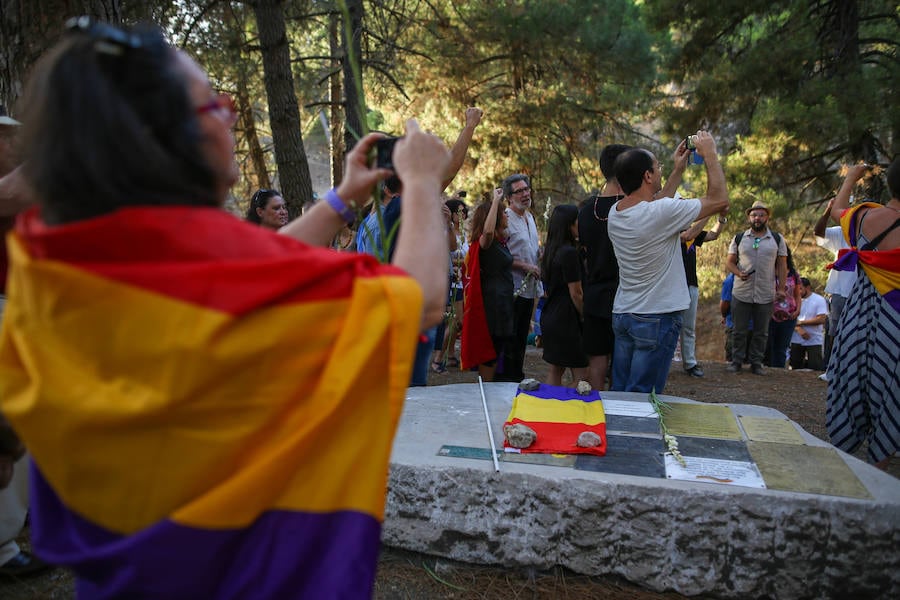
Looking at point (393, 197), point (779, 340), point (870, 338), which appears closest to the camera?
A: point (870, 338)

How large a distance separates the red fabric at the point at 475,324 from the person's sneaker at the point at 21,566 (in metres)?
3.20

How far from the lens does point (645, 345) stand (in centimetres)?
386

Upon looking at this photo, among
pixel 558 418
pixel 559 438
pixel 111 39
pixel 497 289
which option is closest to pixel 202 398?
pixel 111 39

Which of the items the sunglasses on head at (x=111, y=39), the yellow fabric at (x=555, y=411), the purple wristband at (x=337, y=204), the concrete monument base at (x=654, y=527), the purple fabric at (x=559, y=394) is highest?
the sunglasses on head at (x=111, y=39)

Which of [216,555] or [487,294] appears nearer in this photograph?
[216,555]

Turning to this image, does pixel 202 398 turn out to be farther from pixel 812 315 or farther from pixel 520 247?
pixel 812 315

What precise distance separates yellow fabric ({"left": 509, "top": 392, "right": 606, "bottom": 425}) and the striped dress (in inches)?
59.3

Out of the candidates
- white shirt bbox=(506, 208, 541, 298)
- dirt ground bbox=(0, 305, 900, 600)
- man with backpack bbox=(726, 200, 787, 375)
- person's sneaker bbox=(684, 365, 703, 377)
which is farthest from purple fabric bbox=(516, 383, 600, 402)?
man with backpack bbox=(726, 200, 787, 375)

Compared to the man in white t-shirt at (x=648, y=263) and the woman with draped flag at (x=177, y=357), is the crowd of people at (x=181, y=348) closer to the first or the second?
the woman with draped flag at (x=177, y=357)

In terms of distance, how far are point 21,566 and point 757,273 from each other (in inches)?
260

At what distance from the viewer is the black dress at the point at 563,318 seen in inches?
192

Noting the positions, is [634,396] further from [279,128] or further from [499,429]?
[279,128]

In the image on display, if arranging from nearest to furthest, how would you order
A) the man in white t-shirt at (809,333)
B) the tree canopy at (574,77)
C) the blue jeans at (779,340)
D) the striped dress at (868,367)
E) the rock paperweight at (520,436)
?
the rock paperweight at (520,436) → the striped dress at (868,367) → the tree canopy at (574,77) → the blue jeans at (779,340) → the man in white t-shirt at (809,333)

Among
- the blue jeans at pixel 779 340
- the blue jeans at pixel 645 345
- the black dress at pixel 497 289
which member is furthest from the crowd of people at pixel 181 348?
the blue jeans at pixel 779 340
